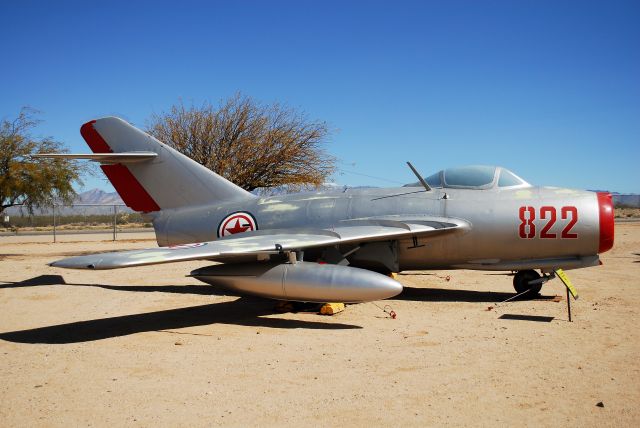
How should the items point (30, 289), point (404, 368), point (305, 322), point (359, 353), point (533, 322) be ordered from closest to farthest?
point (404, 368)
point (359, 353)
point (533, 322)
point (305, 322)
point (30, 289)

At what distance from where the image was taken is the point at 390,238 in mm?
9719

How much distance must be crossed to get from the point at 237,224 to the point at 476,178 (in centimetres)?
494

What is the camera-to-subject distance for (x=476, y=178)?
33.9 ft

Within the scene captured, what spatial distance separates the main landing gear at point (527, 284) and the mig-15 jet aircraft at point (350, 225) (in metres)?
0.02

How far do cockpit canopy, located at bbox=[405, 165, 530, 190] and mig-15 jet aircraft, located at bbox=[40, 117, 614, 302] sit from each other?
20 mm

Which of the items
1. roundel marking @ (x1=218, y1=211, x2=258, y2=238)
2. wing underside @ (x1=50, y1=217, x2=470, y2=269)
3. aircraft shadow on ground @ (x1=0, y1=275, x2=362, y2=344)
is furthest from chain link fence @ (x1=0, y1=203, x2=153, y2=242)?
wing underside @ (x1=50, y1=217, x2=470, y2=269)

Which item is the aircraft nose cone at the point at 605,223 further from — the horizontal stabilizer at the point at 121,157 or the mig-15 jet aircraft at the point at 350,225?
the horizontal stabilizer at the point at 121,157

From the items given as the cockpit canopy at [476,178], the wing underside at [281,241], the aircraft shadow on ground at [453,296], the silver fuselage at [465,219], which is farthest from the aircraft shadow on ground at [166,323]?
the cockpit canopy at [476,178]

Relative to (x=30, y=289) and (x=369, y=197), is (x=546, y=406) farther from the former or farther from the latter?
(x=30, y=289)

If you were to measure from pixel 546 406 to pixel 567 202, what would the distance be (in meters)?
5.68

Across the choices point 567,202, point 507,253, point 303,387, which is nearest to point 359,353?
point 303,387

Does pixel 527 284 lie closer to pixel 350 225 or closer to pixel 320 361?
pixel 350 225

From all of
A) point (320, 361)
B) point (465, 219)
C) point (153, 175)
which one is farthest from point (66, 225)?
point (320, 361)

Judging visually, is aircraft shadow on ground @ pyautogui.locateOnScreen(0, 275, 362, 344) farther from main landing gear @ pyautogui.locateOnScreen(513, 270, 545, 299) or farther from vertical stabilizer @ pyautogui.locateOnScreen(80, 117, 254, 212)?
main landing gear @ pyautogui.locateOnScreen(513, 270, 545, 299)
